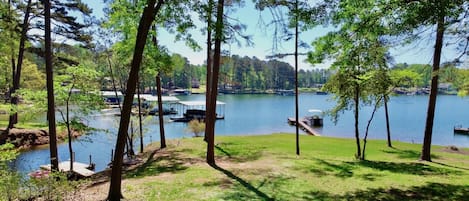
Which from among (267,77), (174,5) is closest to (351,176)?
(174,5)

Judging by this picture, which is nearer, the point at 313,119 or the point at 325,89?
the point at 325,89

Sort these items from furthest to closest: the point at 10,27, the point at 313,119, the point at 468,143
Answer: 1. the point at 313,119
2. the point at 468,143
3. the point at 10,27

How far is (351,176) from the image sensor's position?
30.9 feet

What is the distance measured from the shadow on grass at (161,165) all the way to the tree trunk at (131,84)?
2.83 m

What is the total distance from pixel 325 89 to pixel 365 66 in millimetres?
1966

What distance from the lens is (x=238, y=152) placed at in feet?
49.8

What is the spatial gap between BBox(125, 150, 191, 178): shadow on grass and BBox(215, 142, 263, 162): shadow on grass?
2.04 metres

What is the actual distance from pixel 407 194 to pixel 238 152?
877cm

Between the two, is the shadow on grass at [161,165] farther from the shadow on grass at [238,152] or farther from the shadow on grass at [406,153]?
the shadow on grass at [406,153]

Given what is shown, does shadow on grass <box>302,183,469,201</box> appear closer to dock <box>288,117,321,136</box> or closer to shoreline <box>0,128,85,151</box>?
shoreline <box>0,128,85,151</box>

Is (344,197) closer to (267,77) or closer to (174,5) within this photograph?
(174,5)

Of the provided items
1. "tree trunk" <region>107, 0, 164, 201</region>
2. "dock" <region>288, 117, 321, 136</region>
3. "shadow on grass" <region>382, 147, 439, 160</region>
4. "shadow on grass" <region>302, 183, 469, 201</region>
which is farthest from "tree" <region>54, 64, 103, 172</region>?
"dock" <region>288, 117, 321, 136</region>

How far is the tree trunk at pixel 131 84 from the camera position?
6.48 m

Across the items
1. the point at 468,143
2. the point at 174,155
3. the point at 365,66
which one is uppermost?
the point at 365,66
